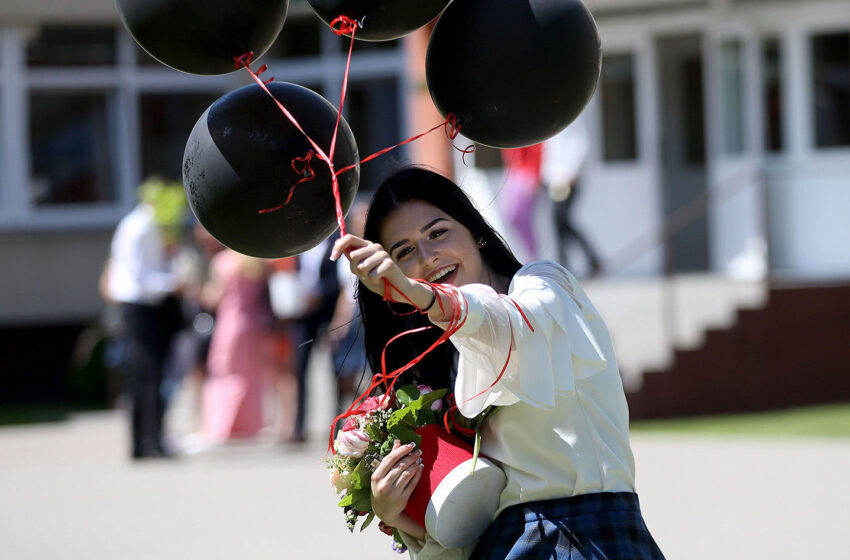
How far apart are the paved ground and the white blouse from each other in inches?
129

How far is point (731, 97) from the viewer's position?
1299cm

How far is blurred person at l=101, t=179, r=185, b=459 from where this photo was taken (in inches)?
345

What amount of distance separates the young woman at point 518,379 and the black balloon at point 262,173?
206 mm

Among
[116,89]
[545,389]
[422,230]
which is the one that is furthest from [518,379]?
[116,89]

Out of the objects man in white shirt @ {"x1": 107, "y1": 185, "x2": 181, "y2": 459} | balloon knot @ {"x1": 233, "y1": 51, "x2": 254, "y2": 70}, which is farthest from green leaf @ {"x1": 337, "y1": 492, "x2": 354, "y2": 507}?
man in white shirt @ {"x1": 107, "y1": 185, "x2": 181, "y2": 459}

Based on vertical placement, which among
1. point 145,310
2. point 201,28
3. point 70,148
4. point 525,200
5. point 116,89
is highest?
point 116,89

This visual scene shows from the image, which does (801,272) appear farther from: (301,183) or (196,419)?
(301,183)

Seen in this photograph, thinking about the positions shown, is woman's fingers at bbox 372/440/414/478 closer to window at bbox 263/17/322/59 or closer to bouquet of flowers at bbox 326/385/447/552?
bouquet of flowers at bbox 326/385/447/552

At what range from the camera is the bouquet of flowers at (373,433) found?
2623mm

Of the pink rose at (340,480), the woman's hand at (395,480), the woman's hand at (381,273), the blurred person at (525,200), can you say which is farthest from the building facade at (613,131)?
the woman's hand at (381,273)

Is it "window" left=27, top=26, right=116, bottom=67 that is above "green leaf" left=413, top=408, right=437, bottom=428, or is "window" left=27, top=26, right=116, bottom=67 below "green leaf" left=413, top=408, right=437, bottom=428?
above

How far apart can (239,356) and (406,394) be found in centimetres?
716

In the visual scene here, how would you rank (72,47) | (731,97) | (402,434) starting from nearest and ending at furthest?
1. (402,434)
2. (731,97)
3. (72,47)

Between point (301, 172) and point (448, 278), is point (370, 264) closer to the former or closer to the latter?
point (301, 172)
